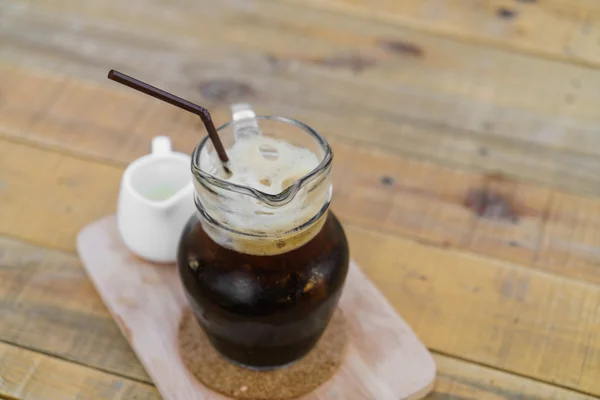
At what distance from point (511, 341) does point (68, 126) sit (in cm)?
60

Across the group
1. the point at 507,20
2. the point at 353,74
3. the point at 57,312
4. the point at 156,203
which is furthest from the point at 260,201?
the point at 507,20

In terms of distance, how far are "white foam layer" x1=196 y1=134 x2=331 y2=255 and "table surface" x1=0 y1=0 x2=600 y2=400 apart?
19 cm

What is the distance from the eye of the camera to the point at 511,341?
75 centimetres

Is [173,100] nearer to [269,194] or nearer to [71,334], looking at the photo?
[269,194]

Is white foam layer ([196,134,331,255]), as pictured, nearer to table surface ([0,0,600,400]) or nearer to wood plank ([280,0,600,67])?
table surface ([0,0,600,400])

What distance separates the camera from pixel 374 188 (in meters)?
0.90

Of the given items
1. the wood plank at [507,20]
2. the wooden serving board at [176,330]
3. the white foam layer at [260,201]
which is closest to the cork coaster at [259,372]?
the wooden serving board at [176,330]

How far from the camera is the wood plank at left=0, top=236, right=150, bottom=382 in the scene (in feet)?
2.36

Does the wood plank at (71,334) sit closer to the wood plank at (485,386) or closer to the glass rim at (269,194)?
the wood plank at (485,386)

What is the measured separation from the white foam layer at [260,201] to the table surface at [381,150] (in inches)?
7.6

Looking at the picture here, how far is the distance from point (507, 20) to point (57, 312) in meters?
0.83

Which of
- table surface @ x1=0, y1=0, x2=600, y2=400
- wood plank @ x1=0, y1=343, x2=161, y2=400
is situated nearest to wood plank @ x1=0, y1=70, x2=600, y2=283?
table surface @ x1=0, y1=0, x2=600, y2=400

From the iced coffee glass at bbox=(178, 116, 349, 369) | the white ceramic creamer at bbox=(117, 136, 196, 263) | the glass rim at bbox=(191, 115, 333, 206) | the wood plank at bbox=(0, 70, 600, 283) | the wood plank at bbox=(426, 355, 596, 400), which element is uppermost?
the glass rim at bbox=(191, 115, 333, 206)

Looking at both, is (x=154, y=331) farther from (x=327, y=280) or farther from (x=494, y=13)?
(x=494, y=13)
